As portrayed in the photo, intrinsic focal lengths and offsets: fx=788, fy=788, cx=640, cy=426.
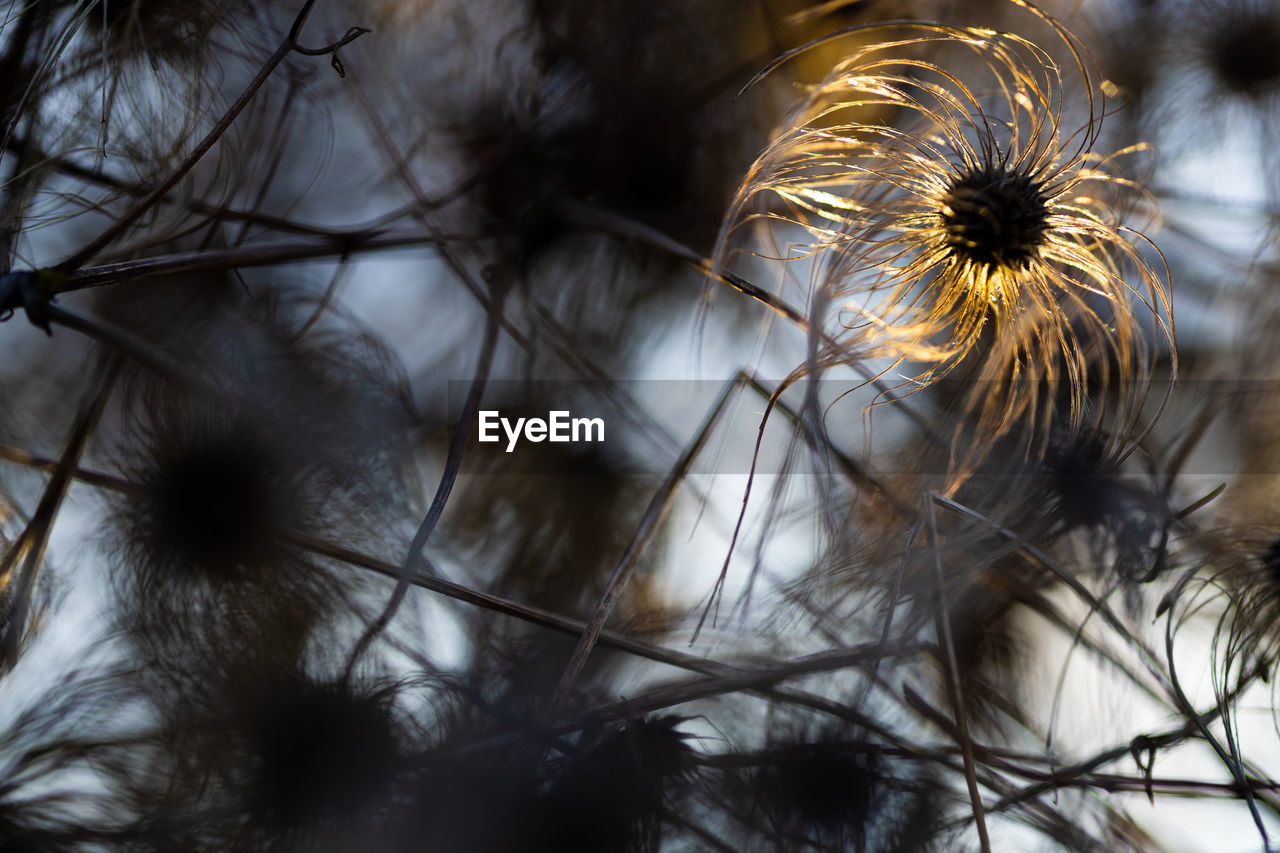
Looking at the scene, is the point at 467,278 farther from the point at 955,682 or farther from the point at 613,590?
the point at 955,682

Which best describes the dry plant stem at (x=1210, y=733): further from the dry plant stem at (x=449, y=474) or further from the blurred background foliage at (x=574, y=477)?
the dry plant stem at (x=449, y=474)

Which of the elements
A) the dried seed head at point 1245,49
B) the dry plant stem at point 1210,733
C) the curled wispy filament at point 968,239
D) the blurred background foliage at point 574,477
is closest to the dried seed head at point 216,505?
the blurred background foliage at point 574,477

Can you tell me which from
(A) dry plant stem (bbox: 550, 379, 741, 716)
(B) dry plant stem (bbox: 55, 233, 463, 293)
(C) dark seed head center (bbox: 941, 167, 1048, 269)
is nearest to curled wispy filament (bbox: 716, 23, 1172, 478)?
(C) dark seed head center (bbox: 941, 167, 1048, 269)

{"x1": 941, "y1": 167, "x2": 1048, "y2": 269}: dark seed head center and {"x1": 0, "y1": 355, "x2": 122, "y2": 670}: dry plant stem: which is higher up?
{"x1": 941, "y1": 167, "x2": 1048, "y2": 269}: dark seed head center

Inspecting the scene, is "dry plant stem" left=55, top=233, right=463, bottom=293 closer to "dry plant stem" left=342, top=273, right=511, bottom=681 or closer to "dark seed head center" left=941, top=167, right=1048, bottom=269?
"dry plant stem" left=342, top=273, right=511, bottom=681

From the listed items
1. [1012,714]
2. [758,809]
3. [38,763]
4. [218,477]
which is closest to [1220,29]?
[1012,714]

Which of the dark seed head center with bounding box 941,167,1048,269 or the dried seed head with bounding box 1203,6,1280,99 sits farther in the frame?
the dried seed head with bounding box 1203,6,1280,99

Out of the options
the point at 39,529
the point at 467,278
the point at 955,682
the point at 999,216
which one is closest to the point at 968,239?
the point at 999,216
